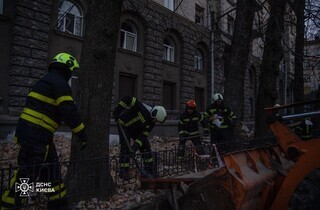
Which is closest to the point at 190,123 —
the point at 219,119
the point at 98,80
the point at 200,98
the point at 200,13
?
the point at 219,119

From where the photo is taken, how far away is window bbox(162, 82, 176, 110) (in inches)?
696

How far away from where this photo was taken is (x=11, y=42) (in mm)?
10867

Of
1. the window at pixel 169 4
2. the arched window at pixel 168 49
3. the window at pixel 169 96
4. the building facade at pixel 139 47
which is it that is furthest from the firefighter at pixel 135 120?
the window at pixel 169 4

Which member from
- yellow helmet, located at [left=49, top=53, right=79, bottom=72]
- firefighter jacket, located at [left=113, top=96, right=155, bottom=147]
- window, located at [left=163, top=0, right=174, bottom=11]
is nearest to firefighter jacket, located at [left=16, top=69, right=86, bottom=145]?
yellow helmet, located at [left=49, top=53, right=79, bottom=72]

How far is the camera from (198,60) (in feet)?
66.1

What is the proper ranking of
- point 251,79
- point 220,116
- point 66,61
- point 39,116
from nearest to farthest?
point 39,116
point 66,61
point 220,116
point 251,79

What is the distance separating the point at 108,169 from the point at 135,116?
2027 millimetres

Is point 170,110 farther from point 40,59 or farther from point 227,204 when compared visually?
point 227,204

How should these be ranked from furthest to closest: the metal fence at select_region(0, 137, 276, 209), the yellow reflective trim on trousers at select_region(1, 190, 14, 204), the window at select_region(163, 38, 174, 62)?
1. the window at select_region(163, 38, 174, 62)
2. the metal fence at select_region(0, 137, 276, 209)
3. the yellow reflective trim on trousers at select_region(1, 190, 14, 204)

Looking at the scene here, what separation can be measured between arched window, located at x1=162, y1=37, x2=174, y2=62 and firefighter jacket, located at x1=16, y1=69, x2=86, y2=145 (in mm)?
13968

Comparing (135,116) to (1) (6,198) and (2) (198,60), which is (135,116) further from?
(2) (198,60)

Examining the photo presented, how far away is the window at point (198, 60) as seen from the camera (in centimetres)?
2006

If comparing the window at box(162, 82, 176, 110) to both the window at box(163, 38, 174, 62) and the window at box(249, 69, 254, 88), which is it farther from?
the window at box(249, 69, 254, 88)

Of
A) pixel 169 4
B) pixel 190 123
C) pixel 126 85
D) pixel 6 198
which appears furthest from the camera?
pixel 169 4
